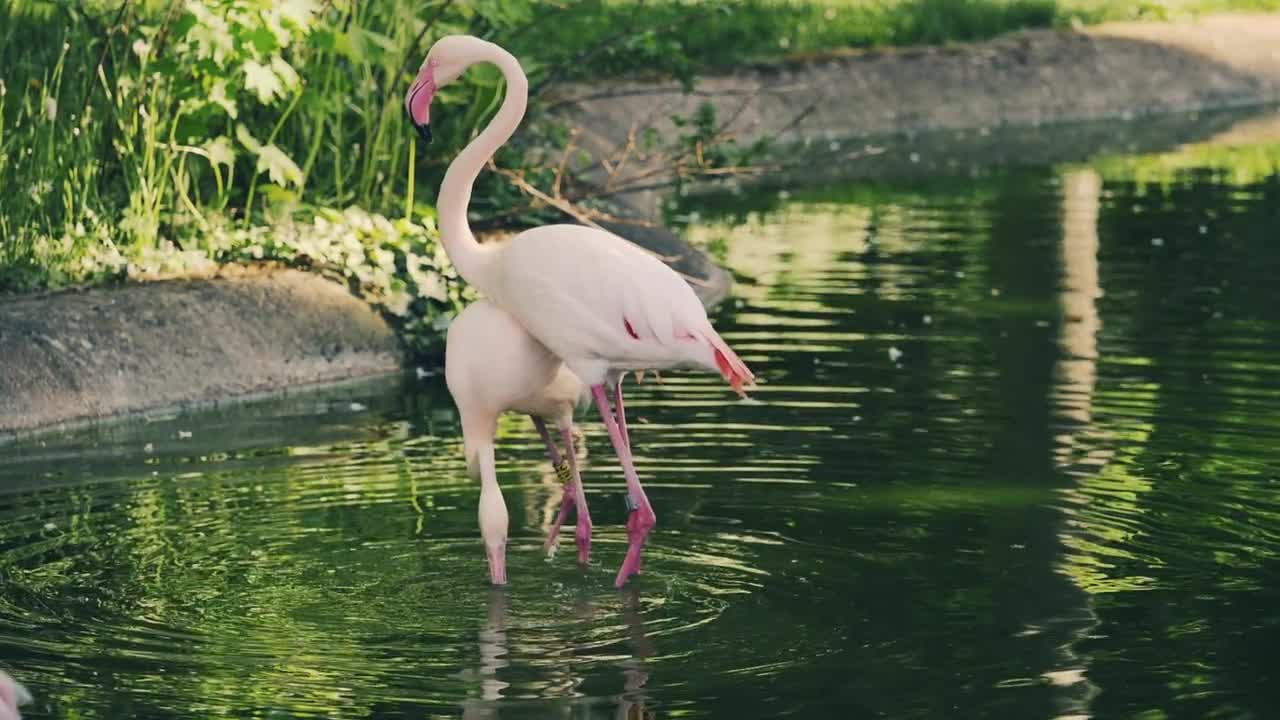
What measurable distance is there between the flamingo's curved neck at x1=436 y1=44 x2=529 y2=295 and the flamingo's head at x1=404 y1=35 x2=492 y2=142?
63 mm

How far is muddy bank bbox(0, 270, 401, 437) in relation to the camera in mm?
9695

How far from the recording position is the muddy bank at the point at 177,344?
31.8 ft

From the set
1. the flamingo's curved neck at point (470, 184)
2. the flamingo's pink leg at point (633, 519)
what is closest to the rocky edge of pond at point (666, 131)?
the flamingo's curved neck at point (470, 184)

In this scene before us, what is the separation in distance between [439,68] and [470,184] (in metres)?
0.37

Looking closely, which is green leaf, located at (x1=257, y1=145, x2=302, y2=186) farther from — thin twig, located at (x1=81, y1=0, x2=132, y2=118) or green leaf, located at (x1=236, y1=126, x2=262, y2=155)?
thin twig, located at (x1=81, y1=0, x2=132, y2=118)

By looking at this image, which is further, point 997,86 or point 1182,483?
point 997,86

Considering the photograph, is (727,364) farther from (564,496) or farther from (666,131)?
(666,131)

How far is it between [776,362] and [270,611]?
4.35 meters

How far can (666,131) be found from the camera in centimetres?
1997

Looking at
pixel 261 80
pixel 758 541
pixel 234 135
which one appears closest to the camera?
pixel 758 541

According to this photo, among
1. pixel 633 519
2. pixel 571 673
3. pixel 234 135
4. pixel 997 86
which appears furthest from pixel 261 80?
pixel 997 86

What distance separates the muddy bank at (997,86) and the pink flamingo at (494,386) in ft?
41.6

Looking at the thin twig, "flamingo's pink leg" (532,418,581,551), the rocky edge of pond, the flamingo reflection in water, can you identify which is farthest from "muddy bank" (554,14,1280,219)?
the flamingo reflection in water

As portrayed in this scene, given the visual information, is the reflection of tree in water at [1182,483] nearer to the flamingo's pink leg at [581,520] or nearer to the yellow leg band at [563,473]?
the flamingo's pink leg at [581,520]
